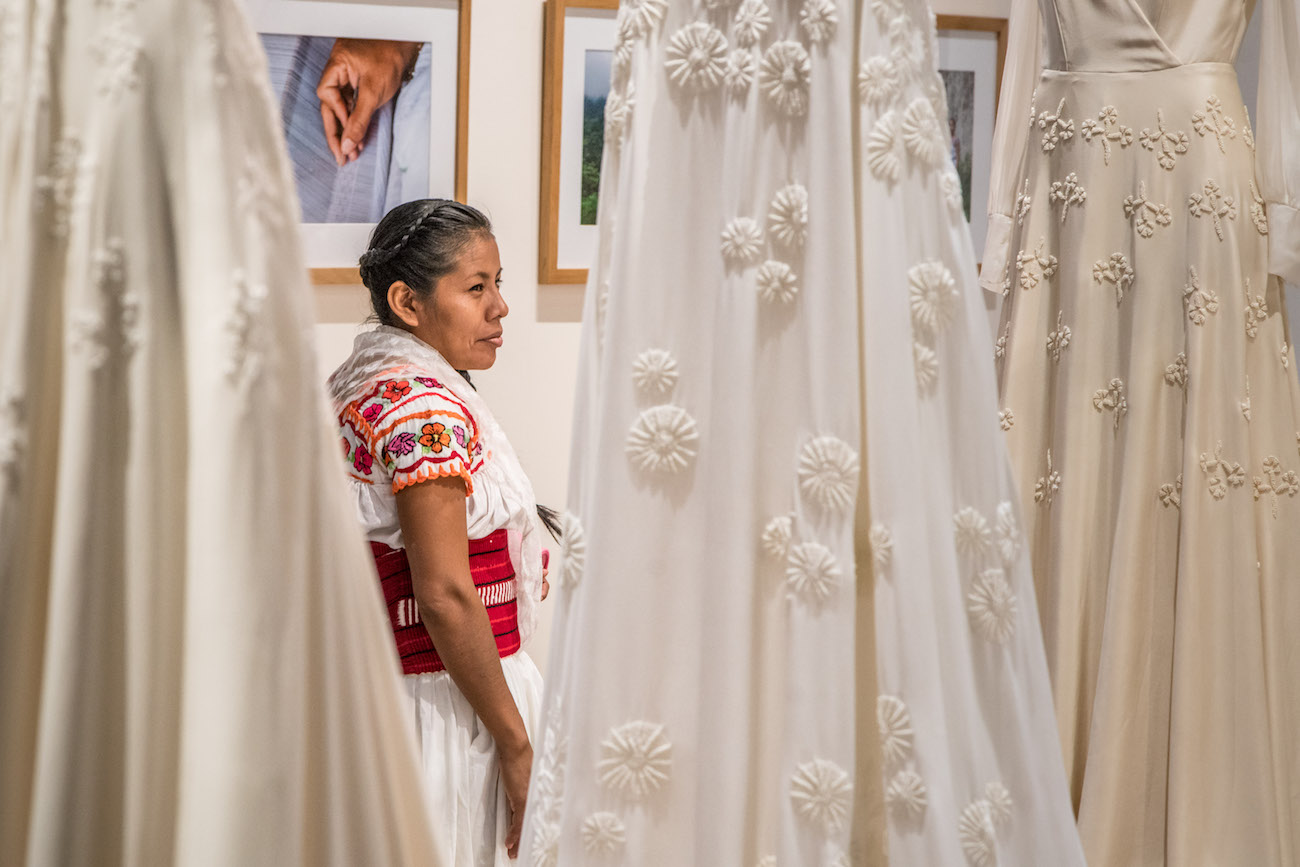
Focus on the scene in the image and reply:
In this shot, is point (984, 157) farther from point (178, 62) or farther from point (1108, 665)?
point (178, 62)

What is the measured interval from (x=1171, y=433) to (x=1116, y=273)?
20 centimetres

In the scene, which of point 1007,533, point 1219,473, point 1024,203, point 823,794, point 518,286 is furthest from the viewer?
point 518,286

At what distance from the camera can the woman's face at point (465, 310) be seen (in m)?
1.76

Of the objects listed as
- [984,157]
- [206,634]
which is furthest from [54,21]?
[984,157]

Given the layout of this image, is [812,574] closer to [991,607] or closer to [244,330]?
[991,607]

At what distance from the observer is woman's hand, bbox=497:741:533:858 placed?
5.25ft

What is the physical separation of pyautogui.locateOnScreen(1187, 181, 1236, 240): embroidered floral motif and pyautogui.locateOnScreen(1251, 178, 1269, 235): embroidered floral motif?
0.12ft

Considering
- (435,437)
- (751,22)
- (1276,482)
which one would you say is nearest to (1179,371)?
(1276,482)

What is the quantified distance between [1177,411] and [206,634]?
118cm

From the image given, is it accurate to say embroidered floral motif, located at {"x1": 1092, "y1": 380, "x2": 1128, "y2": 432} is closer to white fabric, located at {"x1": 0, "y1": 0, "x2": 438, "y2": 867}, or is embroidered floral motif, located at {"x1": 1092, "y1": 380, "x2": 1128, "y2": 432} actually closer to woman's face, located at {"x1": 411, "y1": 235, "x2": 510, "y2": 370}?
woman's face, located at {"x1": 411, "y1": 235, "x2": 510, "y2": 370}

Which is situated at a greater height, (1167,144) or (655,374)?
(1167,144)

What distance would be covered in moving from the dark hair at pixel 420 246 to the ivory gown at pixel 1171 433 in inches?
30.4

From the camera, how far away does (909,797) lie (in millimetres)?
933

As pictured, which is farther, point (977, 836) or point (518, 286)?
point (518, 286)
